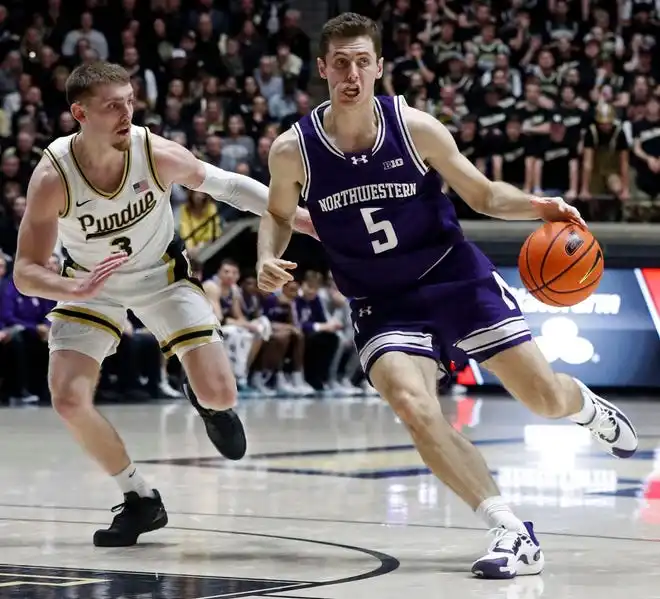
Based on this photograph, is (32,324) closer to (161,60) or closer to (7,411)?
(7,411)

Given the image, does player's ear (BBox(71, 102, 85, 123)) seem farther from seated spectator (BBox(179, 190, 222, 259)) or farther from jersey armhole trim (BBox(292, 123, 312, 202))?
seated spectator (BBox(179, 190, 222, 259))

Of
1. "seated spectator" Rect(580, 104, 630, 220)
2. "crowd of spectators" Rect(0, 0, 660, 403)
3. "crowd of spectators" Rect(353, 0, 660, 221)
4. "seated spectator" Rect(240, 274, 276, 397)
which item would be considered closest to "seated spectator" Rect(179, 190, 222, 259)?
"crowd of spectators" Rect(0, 0, 660, 403)

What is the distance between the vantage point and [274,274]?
5531 millimetres

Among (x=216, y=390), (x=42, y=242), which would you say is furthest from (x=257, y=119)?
(x=42, y=242)

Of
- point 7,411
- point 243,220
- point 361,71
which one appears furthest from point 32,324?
point 361,71

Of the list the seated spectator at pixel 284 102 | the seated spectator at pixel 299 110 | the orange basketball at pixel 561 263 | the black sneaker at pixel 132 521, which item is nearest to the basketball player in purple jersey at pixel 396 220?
the orange basketball at pixel 561 263

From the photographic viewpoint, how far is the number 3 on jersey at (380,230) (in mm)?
5863

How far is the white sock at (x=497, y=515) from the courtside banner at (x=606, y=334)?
10680 millimetres

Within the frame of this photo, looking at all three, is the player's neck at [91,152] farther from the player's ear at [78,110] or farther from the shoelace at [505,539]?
the shoelace at [505,539]

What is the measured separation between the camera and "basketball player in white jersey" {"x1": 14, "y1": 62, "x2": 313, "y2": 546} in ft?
20.3

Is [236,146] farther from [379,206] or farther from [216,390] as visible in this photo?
[379,206]

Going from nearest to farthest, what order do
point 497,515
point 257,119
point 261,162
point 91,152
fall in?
point 497,515
point 91,152
point 261,162
point 257,119

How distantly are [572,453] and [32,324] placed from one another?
692 cm

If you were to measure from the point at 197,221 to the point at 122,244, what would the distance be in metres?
10.1
